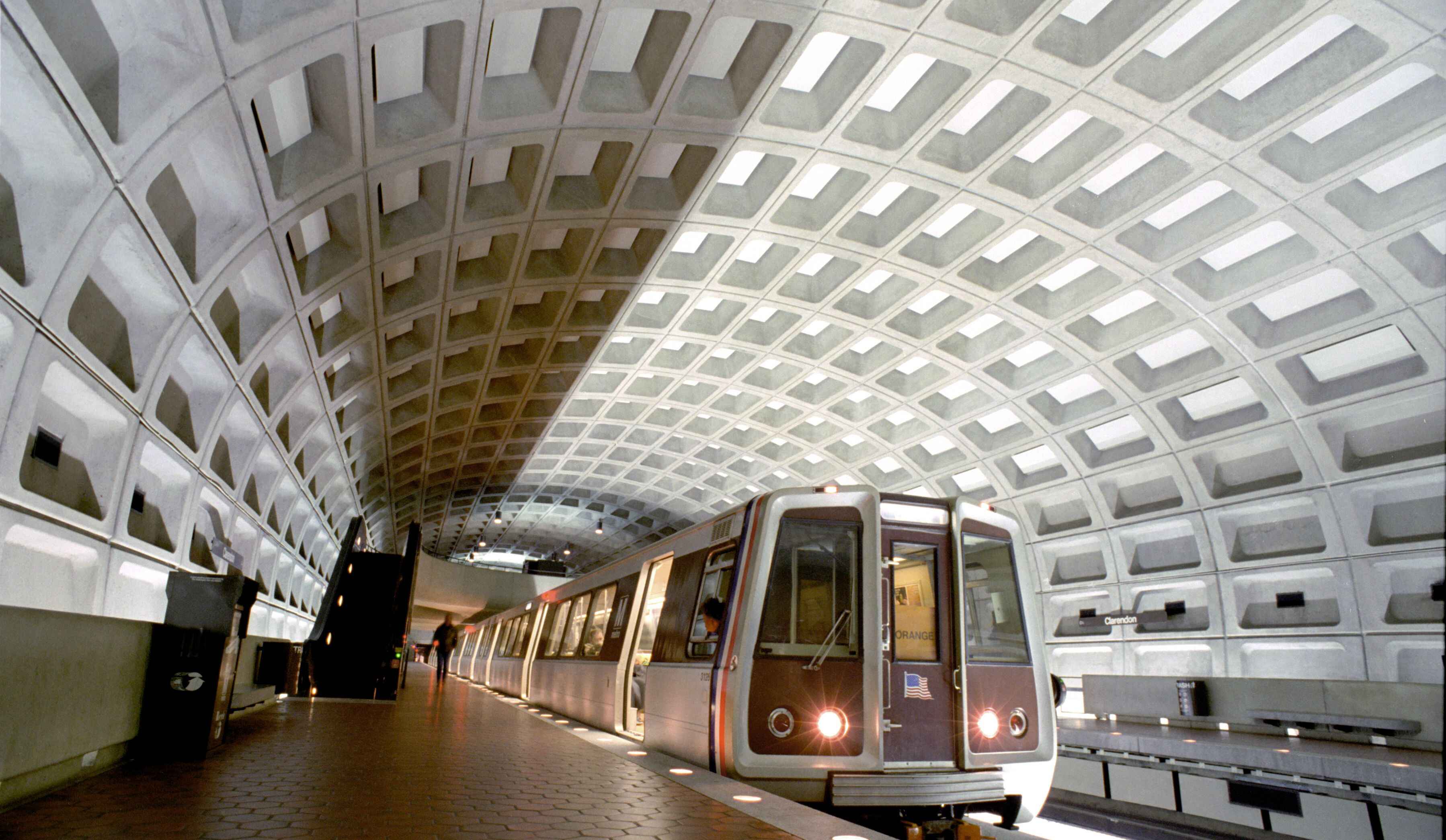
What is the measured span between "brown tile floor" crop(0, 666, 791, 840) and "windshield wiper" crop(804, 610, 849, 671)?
4.69 feet

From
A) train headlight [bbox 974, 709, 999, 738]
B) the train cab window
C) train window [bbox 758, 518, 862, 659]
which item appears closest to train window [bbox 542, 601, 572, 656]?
the train cab window

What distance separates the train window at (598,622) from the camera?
42.1ft

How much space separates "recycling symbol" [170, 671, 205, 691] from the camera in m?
6.79

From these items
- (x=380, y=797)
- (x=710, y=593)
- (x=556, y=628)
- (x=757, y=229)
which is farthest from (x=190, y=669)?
(x=757, y=229)

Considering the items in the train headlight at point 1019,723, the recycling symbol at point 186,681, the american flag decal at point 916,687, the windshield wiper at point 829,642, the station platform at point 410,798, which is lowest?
the station platform at point 410,798

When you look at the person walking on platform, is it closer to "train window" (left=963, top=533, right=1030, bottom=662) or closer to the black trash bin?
the black trash bin

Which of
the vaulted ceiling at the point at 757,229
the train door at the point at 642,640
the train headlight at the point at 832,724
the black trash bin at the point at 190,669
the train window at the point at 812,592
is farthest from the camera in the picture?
the train door at the point at 642,640

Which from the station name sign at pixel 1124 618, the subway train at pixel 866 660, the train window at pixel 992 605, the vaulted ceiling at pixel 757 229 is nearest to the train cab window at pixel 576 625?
the vaulted ceiling at pixel 757 229

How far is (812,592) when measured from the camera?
7.27 m

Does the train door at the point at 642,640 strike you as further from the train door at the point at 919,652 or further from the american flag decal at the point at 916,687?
the american flag decal at the point at 916,687

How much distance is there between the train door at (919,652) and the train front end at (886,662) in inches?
0.4

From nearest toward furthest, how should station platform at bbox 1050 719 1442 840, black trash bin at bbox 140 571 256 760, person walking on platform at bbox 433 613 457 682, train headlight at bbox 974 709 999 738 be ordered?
black trash bin at bbox 140 571 256 760
train headlight at bbox 974 709 999 738
station platform at bbox 1050 719 1442 840
person walking on platform at bbox 433 613 457 682

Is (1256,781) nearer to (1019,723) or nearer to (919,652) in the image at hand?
(1019,723)

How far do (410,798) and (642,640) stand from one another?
5627 millimetres
